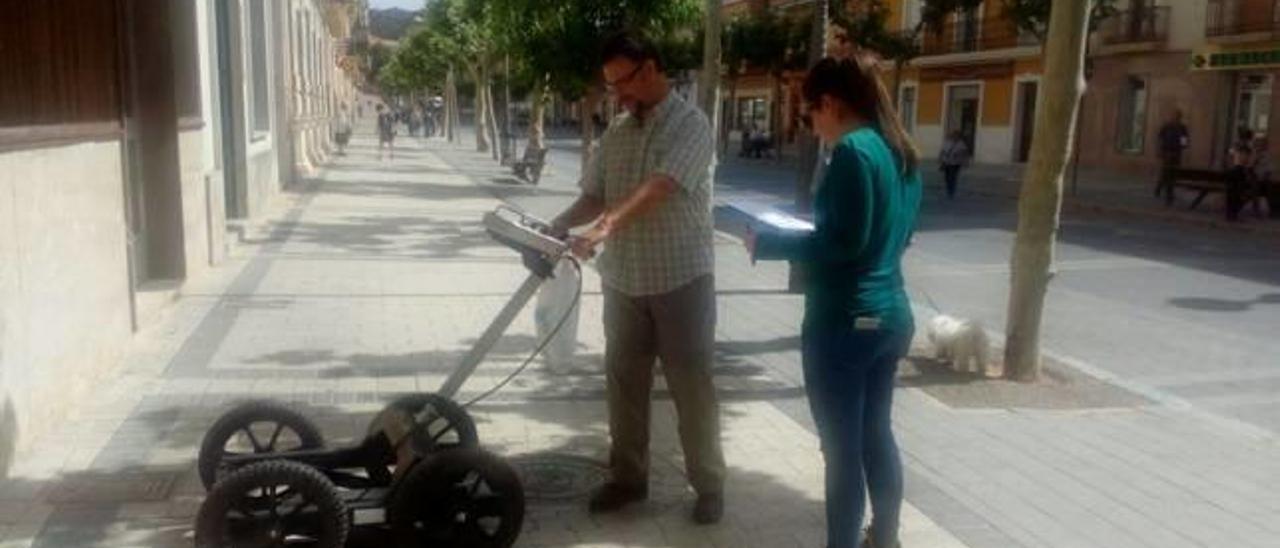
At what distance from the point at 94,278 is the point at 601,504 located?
321cm

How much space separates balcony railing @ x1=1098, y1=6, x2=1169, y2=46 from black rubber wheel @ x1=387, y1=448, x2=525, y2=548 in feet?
96.9

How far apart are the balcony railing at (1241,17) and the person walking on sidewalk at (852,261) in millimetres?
26977

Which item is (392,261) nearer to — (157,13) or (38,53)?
(157,13)

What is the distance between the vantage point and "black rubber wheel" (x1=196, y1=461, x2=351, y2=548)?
3.62 m

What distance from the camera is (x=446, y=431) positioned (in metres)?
4.20

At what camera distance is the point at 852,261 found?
134 inches

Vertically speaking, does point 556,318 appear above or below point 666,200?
below

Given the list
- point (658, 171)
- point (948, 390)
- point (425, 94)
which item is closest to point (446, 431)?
point (658, 171)

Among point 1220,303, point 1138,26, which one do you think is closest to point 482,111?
point 1138,26

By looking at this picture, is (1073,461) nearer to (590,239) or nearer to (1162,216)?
(590,239)

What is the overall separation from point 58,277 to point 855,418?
3.73m

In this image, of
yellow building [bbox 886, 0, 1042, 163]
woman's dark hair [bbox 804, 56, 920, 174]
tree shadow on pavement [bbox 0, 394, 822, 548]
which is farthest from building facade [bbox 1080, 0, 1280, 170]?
woman's dark hair [bbox 804, 56, 920, 174]

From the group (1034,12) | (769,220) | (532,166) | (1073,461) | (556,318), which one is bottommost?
(1073,461)

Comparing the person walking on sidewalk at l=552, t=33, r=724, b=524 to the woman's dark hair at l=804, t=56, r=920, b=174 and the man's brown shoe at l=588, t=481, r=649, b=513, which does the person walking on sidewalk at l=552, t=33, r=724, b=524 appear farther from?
the woman's dark hair at l=804, t=56, r=920, b=174
